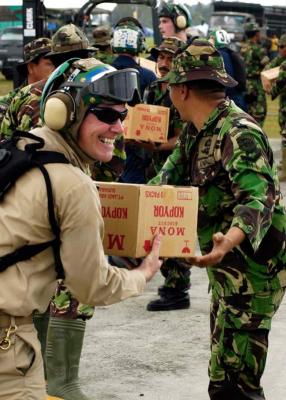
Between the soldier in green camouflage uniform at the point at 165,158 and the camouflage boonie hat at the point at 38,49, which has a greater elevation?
the camouflage boonie hat at the point at 38,49

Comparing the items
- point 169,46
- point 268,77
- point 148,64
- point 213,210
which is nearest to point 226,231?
point 213,210

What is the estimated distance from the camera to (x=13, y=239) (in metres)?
3.42

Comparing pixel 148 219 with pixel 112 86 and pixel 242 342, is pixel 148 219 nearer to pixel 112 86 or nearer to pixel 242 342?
pixel 112 86

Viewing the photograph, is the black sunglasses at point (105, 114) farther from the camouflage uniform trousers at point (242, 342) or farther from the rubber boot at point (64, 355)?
the rubber boot at point (64, 355)

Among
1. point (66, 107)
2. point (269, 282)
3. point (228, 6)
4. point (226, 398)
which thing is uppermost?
point (66, 107)

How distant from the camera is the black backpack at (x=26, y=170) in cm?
342

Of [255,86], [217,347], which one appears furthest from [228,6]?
[217,347]

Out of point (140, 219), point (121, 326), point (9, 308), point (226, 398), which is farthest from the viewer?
point (121, 326)

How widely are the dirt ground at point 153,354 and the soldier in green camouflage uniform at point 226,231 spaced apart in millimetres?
1309

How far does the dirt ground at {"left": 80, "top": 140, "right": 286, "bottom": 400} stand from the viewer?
6301 millimetres

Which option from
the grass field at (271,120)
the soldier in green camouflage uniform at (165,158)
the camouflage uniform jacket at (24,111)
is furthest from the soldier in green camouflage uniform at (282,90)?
the camouflage uniform jacket at (24,111)

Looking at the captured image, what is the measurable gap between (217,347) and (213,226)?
0.53 metres

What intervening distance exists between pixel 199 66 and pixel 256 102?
560 inches

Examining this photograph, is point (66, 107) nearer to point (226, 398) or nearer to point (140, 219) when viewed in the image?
point (140, 219)
